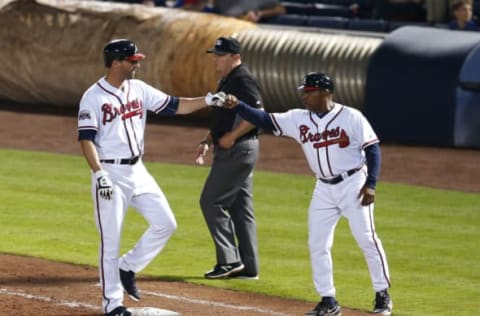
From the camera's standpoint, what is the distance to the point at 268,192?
579 inches

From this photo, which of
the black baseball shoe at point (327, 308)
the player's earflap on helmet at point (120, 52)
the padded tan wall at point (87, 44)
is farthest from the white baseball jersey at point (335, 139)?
the padded tan wall at point (87, 44)

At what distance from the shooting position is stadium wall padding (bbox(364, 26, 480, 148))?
17969 mm

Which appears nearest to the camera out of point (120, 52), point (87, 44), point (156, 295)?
point (120, 52)

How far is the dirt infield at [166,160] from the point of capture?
30.2 ft

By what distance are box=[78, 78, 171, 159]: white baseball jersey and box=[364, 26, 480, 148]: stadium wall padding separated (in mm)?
9650

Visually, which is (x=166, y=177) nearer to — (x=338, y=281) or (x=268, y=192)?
(x=268, y=192)

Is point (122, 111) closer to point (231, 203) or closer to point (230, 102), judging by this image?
point (230, 102)

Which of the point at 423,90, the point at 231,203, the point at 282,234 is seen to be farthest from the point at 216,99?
the point at 423,90

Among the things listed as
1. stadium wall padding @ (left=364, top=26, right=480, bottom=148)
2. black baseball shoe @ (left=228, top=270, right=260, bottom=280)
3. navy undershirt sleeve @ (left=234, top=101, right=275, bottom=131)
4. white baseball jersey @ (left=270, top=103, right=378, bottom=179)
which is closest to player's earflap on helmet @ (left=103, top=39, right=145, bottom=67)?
navy undershirt sleeve @ (left=234, top=101, right=275, bottom=131)

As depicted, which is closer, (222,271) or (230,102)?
(230,102)

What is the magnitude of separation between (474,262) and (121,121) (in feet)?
12.3

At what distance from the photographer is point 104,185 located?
8.51m

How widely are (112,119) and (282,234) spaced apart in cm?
379

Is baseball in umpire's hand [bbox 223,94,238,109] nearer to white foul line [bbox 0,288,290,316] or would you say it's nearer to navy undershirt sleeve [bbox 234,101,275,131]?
navy undershirt sleeve [bbox 234,101,275,131]
